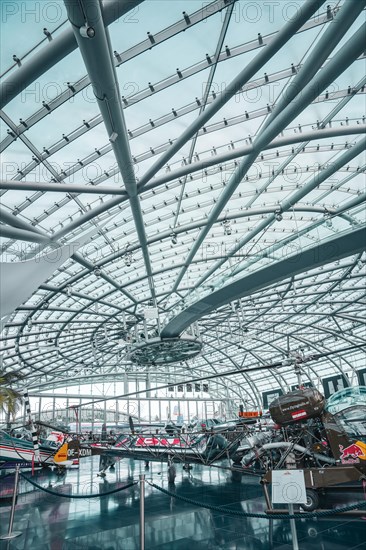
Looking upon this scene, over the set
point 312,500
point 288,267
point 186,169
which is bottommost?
point 312,500

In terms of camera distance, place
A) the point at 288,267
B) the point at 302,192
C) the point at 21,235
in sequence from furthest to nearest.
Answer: the point at 302,192 < the point at 288,267 < the point at 21,235

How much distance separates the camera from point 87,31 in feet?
24.6

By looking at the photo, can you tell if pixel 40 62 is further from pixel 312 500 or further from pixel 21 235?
pixel 312 500

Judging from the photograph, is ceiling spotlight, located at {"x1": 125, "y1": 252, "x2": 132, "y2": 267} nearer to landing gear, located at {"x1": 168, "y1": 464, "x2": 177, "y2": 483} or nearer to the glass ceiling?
the glass ceiling

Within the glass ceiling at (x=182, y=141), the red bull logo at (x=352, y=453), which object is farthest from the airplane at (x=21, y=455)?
the red bull logo at (x=352, y=453)

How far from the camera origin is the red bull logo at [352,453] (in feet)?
27.7

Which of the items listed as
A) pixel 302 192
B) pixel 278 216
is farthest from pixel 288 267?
pixel 302 192

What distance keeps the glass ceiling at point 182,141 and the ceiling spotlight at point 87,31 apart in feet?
0.26

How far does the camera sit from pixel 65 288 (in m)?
27.4

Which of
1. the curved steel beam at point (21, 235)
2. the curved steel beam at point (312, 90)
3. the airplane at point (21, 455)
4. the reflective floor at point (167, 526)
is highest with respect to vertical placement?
the curved steel beam at point (312, 90)

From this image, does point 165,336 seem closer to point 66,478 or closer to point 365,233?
point 66,478

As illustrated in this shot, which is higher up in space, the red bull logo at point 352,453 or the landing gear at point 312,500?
the red bull logo at point 352,453

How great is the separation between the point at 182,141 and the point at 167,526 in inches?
457

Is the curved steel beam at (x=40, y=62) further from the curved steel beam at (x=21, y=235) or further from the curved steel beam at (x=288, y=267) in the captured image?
the curved steel beam at (x=288, y=267)
